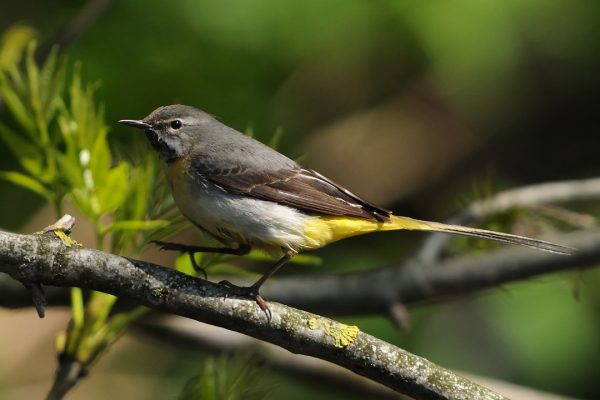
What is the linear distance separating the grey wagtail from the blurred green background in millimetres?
696

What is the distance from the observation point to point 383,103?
14.1 feet

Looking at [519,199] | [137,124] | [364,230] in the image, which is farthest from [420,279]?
[137,124]

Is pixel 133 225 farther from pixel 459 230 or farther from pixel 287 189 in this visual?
pixel 459 230

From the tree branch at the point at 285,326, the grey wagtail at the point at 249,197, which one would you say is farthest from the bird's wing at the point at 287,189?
the tree branch at the point at 285,326

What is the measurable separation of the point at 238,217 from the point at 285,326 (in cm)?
52

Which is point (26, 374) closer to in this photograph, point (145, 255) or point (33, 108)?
point (145, 255)

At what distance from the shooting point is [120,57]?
3.59 m

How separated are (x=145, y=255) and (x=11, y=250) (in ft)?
8.29

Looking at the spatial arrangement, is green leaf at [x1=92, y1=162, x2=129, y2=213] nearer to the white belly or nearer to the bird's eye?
the white belly

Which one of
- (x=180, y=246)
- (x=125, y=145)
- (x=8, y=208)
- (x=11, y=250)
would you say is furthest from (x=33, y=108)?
(x=8, y=208)

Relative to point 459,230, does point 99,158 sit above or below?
below

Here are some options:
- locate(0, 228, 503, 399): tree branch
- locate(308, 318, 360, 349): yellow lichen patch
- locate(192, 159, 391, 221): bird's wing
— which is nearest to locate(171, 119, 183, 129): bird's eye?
locate(192, 159, 391, 221): bird's wing

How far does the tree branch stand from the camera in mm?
1649

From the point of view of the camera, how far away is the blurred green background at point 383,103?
3.46 meters
